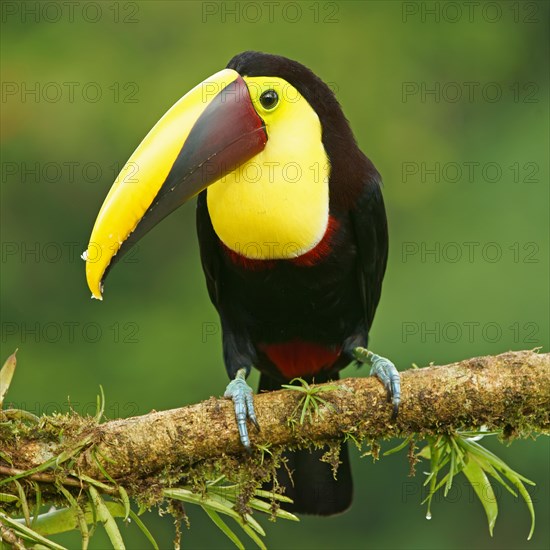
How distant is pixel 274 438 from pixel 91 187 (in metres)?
4.34

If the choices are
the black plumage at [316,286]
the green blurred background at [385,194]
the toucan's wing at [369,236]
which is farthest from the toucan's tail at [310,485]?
the green blurred background at [385,194]

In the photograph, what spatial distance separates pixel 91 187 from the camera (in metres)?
6.88

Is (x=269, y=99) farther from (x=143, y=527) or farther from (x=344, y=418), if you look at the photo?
(x=143, y=527)

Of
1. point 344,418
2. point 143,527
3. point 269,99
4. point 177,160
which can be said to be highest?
point 269,99

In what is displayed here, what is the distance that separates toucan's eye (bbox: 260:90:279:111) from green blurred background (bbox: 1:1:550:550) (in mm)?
2086

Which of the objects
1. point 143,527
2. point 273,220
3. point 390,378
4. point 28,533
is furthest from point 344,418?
point 28,533

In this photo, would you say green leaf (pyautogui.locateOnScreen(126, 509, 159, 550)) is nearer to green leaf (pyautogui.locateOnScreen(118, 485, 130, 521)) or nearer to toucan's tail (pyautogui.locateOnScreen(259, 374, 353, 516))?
green leaf (pyautogui.locateOnScreen(118, 485, 130, 521))

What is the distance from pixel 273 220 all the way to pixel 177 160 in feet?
1.11

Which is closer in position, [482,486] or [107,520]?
[107,520]

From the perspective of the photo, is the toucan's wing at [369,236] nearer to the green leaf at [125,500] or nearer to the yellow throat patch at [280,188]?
the yellow throat patch at [280,188]

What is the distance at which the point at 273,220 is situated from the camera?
3209 millimetres

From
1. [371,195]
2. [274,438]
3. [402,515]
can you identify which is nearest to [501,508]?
[402,515]

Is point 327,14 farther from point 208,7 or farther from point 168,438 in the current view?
point 168,438

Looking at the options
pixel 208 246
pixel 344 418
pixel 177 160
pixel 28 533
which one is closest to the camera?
pixel 28 533
